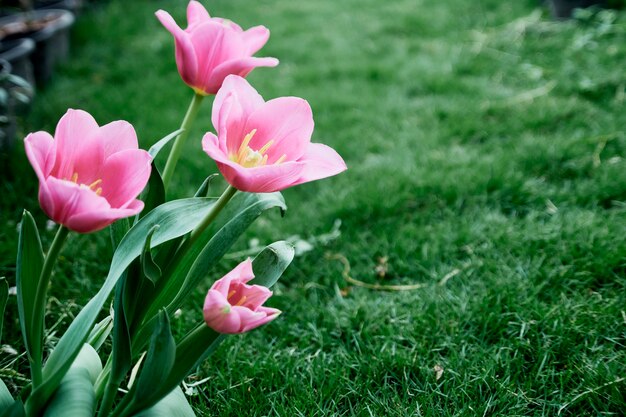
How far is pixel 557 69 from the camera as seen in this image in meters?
2.93

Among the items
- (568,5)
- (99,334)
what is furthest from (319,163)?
(568,5)

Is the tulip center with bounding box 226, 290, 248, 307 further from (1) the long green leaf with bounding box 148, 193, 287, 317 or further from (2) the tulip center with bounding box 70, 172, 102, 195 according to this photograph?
(2) the tulip center with bounding box 70, 172, 102, 195

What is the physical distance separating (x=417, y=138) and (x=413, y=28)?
1.67 meters

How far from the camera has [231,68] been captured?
897mm

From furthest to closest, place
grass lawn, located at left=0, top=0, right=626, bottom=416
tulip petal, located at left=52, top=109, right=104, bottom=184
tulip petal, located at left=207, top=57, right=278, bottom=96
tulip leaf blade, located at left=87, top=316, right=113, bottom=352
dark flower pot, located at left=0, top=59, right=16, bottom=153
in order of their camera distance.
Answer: dark flower pot, located at left=0, top=59, right=16, bottom=153 → grass lawn, located at left=0, top=0, right=626, bottom=416 → tulip leaf blade, located at left=87, top=316, right=113, bottom=352 → tulip petal, located at left=207, top=57, right=278, bottom=96 → tulip petal, located at left=52, top=109, right=104, bottom=184

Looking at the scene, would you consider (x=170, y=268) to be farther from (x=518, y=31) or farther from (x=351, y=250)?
(x=518, y=31)

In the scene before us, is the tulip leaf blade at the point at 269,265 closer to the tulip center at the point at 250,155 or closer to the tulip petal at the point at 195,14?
the tulip center at the point at 250,155

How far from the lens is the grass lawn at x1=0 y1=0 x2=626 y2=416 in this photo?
123cm

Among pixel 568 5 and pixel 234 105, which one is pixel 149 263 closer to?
pixel 234 105

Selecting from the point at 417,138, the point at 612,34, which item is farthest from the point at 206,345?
the point at 612,34

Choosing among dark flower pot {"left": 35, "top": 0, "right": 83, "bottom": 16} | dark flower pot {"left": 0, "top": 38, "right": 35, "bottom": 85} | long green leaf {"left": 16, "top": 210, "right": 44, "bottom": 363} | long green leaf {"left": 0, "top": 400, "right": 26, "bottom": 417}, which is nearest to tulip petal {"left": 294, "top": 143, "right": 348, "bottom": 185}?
long green leaf {"left": 16, "top": 210, "right": 44, "bottom": 363}

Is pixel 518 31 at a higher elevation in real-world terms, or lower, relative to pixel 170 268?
lower

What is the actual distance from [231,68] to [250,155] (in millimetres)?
155

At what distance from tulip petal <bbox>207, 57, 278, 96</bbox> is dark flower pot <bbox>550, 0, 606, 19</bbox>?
10.6 feet
